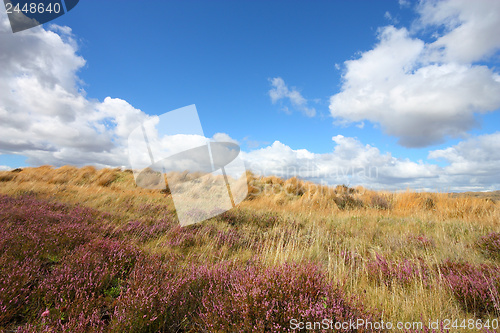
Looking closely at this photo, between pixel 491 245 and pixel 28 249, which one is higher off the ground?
pixel 28 249

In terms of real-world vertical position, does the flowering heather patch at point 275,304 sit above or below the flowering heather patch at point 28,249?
below

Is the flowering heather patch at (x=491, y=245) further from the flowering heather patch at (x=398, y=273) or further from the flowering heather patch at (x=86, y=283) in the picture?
the flowering heather patch at (x=86, y=283)

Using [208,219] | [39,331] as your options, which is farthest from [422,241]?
[39,331]

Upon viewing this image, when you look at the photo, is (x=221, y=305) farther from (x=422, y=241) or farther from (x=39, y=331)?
(x=422, y=241)

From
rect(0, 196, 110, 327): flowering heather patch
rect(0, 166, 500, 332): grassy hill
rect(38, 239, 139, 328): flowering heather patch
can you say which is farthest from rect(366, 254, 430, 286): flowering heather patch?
rect(0, 196, 110, 327): flowering heather patch

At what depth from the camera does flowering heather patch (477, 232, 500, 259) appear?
13.8ft

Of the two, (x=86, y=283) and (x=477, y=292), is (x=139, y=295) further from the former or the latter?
(x=477, y=292)

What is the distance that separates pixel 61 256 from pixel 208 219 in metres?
4.02

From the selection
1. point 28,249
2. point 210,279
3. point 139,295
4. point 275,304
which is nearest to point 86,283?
point 139,295

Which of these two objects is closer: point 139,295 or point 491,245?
point 139,295

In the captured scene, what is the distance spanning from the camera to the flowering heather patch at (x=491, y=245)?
166 inches

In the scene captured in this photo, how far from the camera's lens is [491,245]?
442 cm

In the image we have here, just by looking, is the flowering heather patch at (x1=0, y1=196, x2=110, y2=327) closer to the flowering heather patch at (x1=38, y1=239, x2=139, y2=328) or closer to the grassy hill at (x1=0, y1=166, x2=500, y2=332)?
the grassy hill at (x1=0, y1=166, x2=500, y2=332)

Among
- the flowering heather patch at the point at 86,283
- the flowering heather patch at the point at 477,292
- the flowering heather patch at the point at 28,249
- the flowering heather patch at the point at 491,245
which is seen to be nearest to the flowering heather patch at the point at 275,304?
the flowering heather patch at the point at 86,283
